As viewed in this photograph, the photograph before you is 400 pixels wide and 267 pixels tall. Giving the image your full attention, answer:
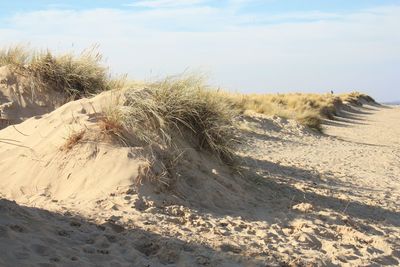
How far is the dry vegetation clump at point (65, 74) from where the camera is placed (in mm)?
10359

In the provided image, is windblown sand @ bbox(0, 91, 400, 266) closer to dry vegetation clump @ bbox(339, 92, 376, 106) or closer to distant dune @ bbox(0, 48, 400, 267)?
distant dune @ bbox(0, 48, 400, 267)

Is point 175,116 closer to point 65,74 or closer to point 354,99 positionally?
point 65,74

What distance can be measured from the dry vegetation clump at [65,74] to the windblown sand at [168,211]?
7.57 feet

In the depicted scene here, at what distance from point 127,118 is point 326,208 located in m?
2.75

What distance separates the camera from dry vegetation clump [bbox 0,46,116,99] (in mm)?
10359

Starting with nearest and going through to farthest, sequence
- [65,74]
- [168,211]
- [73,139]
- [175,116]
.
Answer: [168,211], [73,139], [175,116], [65,74]

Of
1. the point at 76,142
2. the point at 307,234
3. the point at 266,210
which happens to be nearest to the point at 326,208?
the point at 266,210

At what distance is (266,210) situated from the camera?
6.41m

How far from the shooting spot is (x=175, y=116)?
7.13 meters

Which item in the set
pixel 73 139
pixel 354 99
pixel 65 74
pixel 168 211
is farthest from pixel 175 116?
pixel 354 99

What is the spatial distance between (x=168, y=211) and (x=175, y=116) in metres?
1.78

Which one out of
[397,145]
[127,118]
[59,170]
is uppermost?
[127,118]

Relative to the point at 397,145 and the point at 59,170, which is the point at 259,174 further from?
the point at 397,145

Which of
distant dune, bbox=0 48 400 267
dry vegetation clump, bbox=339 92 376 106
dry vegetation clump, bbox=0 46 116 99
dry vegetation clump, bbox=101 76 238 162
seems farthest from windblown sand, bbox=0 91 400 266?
dry vegetation clump, bbox=339 92 376 106
